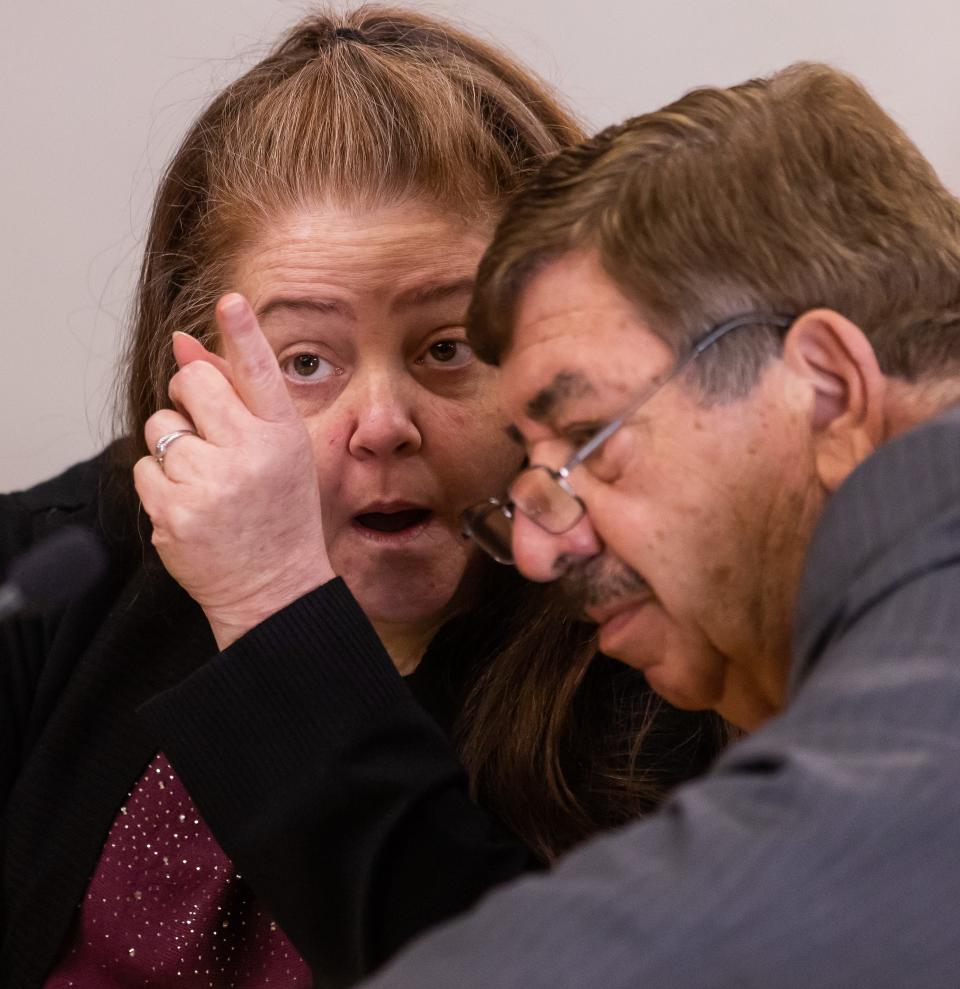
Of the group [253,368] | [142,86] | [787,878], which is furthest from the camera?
[142,86]

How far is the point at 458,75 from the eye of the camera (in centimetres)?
147

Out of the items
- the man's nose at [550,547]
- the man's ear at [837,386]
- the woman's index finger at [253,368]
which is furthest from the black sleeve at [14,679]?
the man's ear at [837,386]

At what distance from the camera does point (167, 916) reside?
1.43m

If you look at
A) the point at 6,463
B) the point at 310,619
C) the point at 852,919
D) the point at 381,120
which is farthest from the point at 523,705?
the point at 6,463

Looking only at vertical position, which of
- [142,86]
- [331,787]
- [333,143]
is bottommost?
[331,787]

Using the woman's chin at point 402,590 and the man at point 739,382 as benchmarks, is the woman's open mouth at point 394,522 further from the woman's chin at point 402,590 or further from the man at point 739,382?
the man at point 739,382

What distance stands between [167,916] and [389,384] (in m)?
0.54

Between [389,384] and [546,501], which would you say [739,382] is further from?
[389,384]

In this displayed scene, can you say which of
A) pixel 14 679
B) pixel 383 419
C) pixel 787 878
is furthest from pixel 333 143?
pixel 787 878

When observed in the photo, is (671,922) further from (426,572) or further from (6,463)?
(6,463)

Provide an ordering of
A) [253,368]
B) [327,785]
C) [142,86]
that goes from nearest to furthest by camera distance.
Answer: [327,785] → [253,368] → [142,86]

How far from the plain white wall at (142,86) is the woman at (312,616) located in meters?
0.42

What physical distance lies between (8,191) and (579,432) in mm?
1297

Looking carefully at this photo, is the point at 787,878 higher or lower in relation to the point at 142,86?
lower
